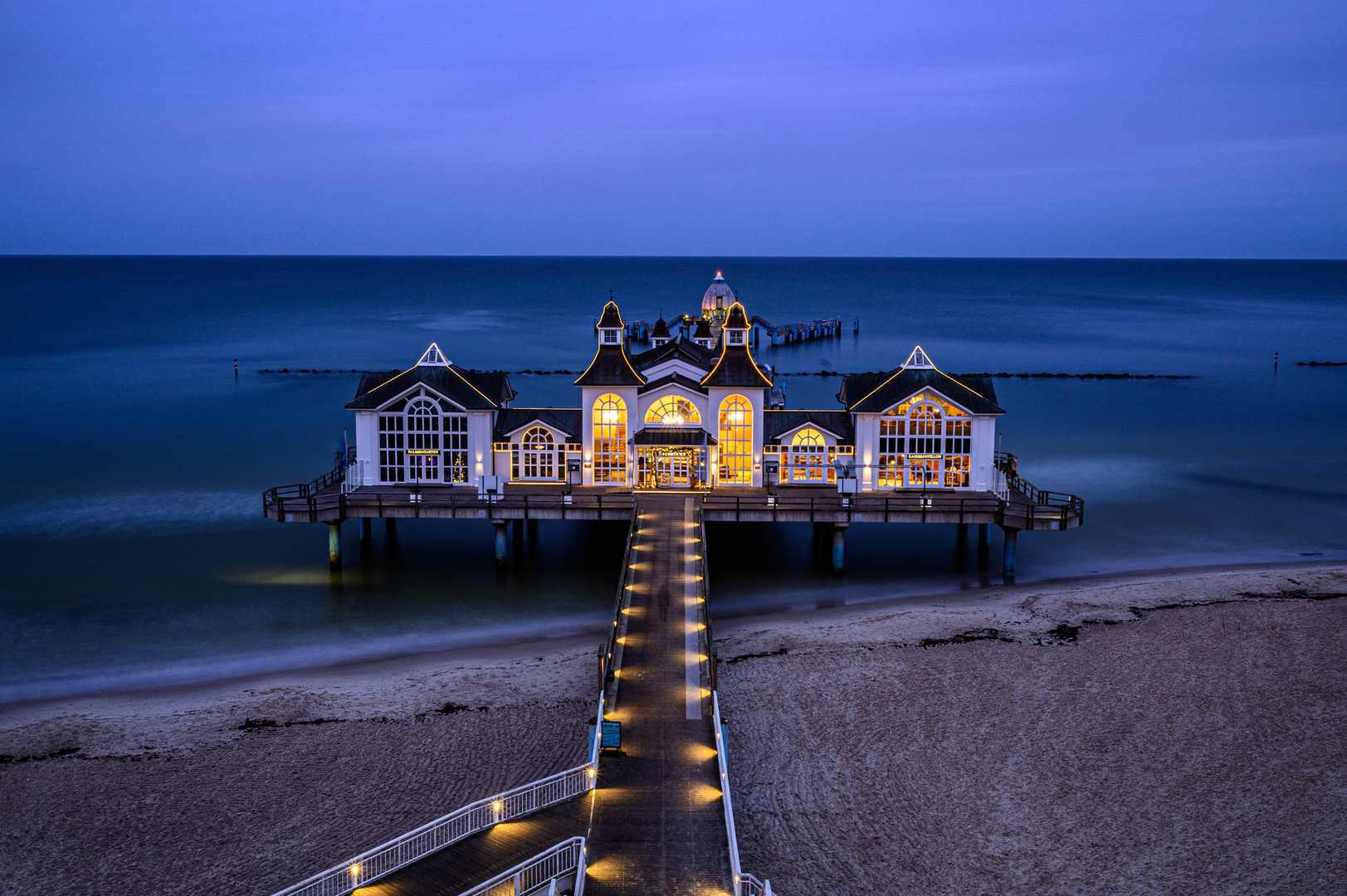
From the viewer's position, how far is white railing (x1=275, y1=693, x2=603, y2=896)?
15039 millimetres

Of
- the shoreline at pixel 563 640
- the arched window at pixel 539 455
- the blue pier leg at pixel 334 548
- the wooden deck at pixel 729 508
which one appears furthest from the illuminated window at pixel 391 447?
the shoreline at pixel 563 640

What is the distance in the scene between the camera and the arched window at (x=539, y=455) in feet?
125

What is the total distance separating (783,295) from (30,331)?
11855 centimetres

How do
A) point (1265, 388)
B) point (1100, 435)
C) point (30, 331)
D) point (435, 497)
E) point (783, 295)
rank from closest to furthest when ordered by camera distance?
point (435, 497)
point (1100, 435)
point (1265, 388)
point (30, 331)
point (783, 295)

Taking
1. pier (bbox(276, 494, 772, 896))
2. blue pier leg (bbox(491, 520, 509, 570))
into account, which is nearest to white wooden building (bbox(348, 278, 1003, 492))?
blue pier leg (bbox(491, 520, 509, 570))

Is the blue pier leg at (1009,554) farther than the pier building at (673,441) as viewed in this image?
No

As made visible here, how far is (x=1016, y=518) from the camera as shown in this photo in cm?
3381

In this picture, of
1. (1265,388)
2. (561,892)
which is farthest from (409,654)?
(1265,388)

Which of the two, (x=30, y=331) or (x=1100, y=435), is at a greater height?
(x=30, y=331)

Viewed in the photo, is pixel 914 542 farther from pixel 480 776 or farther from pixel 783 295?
pixel 783 295

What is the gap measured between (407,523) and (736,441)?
1444 centimetres

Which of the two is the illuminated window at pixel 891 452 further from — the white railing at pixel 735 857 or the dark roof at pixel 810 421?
the white railing at pixel 735 857

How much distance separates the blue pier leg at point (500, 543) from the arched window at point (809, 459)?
1053 centimetres

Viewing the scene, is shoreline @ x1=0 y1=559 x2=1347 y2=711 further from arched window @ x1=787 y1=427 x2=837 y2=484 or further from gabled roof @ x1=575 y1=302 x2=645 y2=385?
gabled roof @ x1=575 y1=302 x2=645 y2=385
